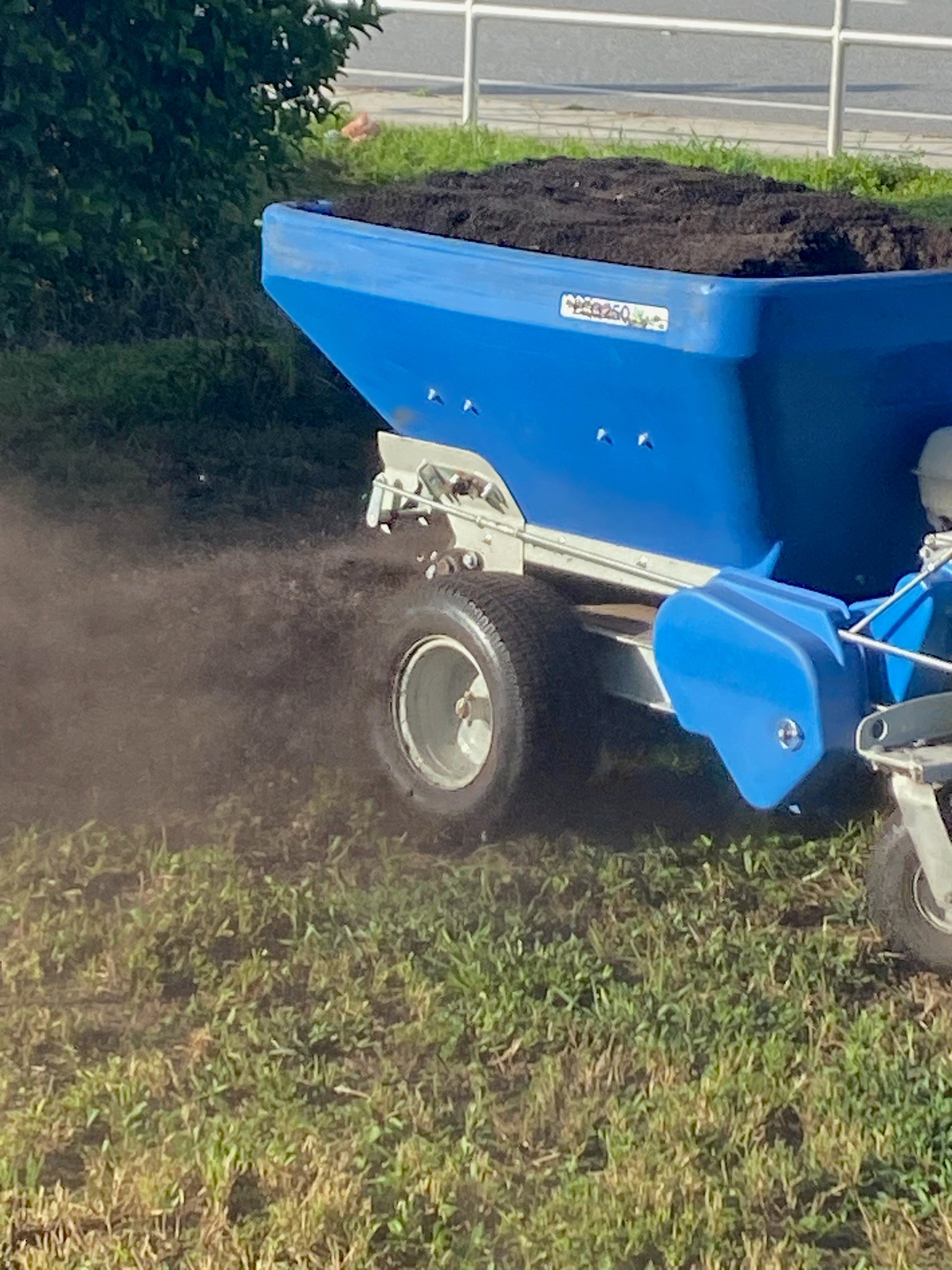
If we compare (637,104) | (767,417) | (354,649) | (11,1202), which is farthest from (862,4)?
(11,1202)

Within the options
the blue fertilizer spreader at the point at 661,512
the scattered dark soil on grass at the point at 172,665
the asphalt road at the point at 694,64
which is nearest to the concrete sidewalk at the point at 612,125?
the asphalt road at the point at 694,64

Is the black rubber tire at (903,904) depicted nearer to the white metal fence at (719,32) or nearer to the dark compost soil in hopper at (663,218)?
the dark compost soil in hopper at (663,218)

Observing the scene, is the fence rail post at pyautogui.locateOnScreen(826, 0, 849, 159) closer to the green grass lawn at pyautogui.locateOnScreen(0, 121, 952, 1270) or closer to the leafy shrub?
the leafy shrub

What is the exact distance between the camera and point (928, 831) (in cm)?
349

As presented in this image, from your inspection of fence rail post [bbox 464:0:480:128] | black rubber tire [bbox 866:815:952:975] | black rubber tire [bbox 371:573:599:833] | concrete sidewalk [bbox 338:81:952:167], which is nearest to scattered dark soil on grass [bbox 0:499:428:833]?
black rubber tire [bbox 371:573:599:833]

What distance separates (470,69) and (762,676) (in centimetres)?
810

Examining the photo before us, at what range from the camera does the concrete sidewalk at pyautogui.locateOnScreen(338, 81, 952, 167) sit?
11.6 m

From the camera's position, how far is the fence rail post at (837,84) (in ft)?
33.9

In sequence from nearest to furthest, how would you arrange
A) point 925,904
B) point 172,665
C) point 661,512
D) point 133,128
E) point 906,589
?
point 906,589 → point 925,904 → point 661,512 → point 172,665 → point 133,128

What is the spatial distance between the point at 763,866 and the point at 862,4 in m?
16.2

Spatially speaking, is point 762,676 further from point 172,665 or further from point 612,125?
point 612,125

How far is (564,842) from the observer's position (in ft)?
13.6

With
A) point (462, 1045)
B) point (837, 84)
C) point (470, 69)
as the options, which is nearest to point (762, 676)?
point (462, 1045)

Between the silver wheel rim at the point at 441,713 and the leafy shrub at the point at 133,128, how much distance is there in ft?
9.46
